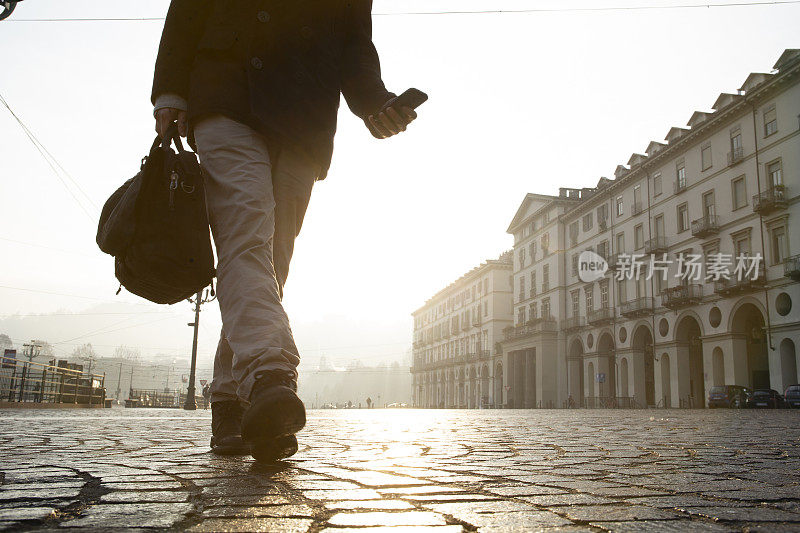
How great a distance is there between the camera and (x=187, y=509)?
1.41m

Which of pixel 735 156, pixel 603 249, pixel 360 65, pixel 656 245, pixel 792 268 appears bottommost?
pixel 360 65

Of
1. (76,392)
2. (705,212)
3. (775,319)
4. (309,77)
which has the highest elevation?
(705,212)

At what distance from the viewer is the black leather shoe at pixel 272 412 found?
1.86 meters

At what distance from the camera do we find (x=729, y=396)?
25984 mm

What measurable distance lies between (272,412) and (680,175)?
111 ft

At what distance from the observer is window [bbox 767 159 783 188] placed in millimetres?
26017

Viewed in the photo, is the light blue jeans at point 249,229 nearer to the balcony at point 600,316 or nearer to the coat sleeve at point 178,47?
the coat sleeve at point 178,47

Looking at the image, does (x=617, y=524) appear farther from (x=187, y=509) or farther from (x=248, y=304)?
(x=248, y=304)

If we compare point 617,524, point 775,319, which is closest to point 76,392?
point 617,524

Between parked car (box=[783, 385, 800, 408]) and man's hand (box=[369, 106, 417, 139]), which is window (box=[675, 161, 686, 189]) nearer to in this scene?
parked car (box=[783, 385, 800, 408])

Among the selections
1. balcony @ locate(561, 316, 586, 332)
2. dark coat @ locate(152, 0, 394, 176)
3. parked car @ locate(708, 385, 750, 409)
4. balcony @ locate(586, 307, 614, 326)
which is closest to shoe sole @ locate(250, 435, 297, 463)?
dark coat @ locate(152, 0, 394, 176)

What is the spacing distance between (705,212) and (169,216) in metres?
31.9

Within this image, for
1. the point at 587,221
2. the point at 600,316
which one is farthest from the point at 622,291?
the point at 587,221

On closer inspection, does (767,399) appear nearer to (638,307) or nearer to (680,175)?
(638,307)
